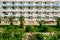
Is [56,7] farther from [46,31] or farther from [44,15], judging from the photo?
[46,31]

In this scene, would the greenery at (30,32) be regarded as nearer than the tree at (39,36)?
Yes

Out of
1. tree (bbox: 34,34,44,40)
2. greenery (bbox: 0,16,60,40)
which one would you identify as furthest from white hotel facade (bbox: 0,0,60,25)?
tree (bbox: 34,34,44,40)

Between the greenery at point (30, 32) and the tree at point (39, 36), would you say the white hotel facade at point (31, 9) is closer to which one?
the greenery at point (30, 32)

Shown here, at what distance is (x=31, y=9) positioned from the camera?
4403cm

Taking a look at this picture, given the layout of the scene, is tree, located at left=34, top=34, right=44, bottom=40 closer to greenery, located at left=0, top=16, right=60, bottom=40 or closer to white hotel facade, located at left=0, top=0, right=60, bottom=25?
greenery, located at left=0, top=16, right=60, bottom=40

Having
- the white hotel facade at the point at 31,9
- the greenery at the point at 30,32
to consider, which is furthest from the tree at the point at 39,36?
the white hotel facade at the point at 31,9

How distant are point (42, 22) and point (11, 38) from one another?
9.59m

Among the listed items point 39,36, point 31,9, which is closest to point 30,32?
point 39,36

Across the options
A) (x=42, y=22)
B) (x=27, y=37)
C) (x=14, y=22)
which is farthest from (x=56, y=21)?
(x=27, y=37)

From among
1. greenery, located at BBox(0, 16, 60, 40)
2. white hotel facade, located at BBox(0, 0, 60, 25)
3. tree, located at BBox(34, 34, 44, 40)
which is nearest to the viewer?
greenery, located at BBox(0, 16, 60, 40)

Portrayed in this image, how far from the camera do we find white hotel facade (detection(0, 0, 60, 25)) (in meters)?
43.8

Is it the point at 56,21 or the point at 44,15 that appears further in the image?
the point at 44,15

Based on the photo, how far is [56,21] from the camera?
4119 centimetres

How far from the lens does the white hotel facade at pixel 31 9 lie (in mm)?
43844
